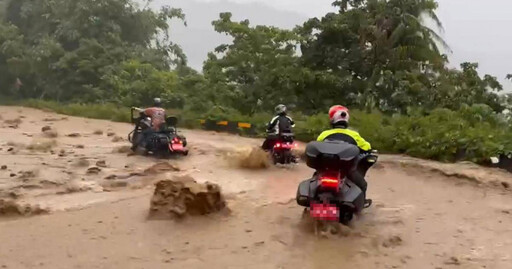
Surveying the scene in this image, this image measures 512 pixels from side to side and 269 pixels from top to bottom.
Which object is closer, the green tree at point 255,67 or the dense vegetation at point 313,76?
the dense vegetation at point 313,76

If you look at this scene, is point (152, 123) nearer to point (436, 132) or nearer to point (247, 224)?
point (436, 132)

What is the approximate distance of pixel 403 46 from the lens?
19578 mm

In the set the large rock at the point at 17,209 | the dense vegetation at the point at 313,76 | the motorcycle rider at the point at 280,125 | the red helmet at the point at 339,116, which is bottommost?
the large rock at the point at 17,209

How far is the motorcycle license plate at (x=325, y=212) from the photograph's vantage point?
6969 mm

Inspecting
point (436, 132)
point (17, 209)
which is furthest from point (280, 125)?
point (17, 209)

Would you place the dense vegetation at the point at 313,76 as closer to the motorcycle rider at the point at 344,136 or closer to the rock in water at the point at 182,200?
the motorcycle rider at the point at 344,136

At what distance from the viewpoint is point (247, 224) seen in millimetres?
7695

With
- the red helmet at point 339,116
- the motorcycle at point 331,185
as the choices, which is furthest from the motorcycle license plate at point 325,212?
the red helmet at point 339,116

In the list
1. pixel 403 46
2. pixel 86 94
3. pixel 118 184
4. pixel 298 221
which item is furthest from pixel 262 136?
pixel 86 94

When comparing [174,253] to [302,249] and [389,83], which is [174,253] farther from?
[389,83]

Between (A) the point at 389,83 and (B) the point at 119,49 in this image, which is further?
(B) the point at 119,49

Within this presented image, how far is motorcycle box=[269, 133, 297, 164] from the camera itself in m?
12.1

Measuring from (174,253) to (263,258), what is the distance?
2.93ft

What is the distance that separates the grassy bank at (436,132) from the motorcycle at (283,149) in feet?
9.88
